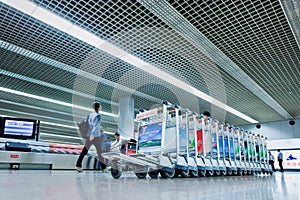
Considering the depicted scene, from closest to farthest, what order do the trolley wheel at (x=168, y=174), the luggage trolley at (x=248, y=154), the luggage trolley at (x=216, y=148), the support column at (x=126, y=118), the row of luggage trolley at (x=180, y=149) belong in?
1. the row of luggage trolley at (x=180, y=149)
2. the trolley wheel at (x=168, y=174)
3. the luggage trolley at (x=216, y=148)
4. the luggage trolley at (x=248, y=154)
5. the support column at (x=126, y=118)

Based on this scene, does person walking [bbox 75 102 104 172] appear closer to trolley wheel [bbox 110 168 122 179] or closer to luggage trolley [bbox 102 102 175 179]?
luggage trolley [bbox 102 102 175 179]

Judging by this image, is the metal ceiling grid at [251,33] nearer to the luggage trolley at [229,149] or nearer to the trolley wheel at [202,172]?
the luggage trolley at [229,149]

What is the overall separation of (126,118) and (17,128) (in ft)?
13.1

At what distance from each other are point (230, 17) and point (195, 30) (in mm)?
798

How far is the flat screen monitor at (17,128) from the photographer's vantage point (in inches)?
251

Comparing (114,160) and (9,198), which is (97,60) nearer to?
(114,160)

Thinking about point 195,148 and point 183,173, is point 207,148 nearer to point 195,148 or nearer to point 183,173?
point 195,148

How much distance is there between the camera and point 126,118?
9.27 meters

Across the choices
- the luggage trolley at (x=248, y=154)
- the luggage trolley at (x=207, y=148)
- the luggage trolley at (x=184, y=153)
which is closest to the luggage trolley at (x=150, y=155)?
the luggage trolley at (x=184, y=153)

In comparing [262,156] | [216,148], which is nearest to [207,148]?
[216,148]

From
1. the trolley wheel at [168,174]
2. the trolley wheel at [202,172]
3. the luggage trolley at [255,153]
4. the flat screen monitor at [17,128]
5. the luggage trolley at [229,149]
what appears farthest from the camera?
the luggage trolley at [255,153]

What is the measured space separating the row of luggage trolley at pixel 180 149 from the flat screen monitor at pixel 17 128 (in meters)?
3.11

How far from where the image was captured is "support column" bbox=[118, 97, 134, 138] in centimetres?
886

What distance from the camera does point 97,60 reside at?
6.64 m
